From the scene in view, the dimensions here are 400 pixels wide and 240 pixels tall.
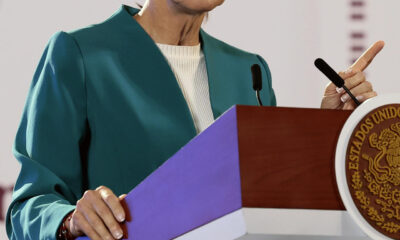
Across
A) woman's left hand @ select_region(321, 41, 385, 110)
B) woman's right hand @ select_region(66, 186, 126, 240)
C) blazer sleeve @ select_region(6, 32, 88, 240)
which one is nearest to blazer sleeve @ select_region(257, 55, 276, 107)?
woman's left hand @ select_region(321, 41, 385, 110)

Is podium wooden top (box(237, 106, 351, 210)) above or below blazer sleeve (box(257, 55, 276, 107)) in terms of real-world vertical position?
above

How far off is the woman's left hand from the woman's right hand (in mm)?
454

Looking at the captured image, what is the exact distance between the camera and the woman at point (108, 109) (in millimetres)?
1315

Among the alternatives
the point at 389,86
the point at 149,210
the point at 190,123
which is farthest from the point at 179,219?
the point at 389,86

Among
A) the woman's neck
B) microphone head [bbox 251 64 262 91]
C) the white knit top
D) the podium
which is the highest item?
the podium

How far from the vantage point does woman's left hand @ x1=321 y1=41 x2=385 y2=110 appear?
131 centimetres

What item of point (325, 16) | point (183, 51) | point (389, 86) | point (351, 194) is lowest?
point (389, 86)

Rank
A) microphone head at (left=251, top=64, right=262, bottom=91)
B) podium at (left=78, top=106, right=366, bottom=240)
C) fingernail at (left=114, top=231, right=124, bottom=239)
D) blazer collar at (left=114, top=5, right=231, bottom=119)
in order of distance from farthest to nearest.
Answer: blazer collar at (left=114, top=5, right=231, bottom=119)
microphone head at (left=251, top=64, right=262, bottom=91)
fingernail at (left=114, top=231, right=124, bottom=239)
podium at (left=78, top=106, right=366, bottom=240)

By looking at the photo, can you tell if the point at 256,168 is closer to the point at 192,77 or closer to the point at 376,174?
the point at 376,174

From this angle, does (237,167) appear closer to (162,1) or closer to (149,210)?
(149,210)

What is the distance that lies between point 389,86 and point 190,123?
0.98 m

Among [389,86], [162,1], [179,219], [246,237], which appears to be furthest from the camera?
[389,86]

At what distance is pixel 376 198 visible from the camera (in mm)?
816

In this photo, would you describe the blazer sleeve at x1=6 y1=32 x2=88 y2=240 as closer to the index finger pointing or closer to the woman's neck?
the woman's neck
